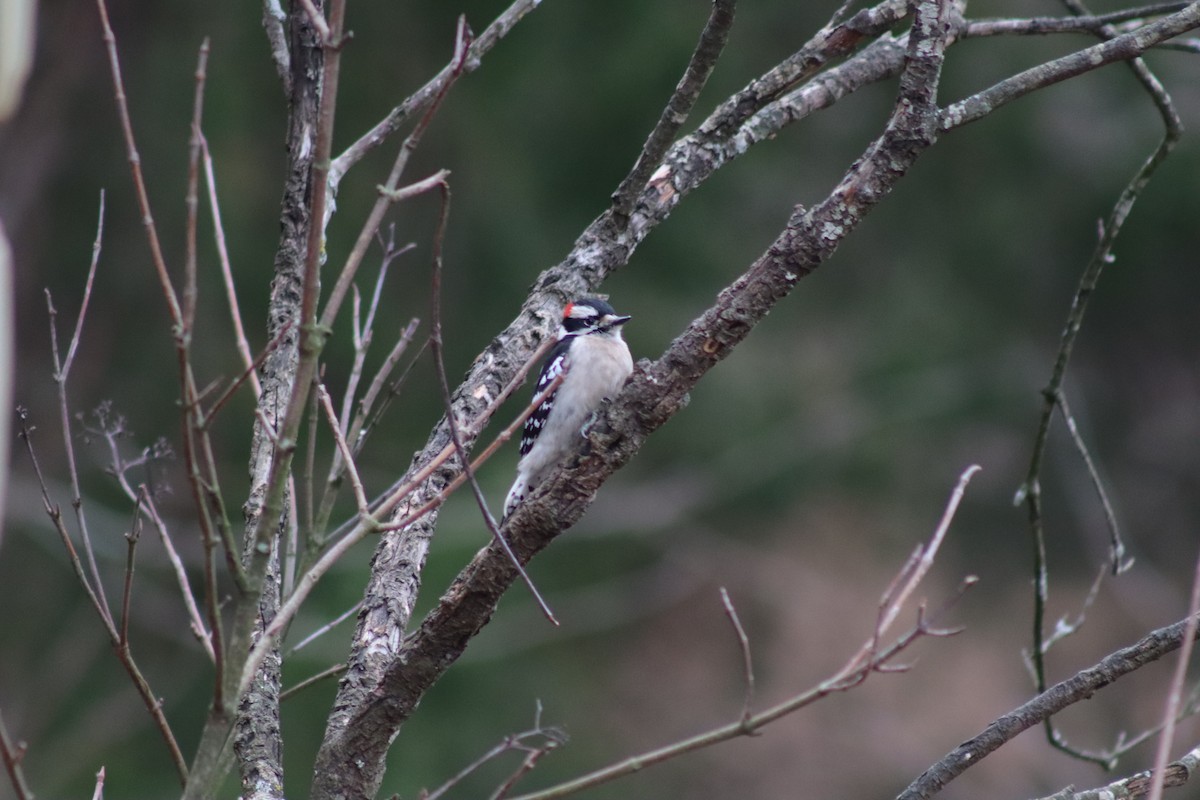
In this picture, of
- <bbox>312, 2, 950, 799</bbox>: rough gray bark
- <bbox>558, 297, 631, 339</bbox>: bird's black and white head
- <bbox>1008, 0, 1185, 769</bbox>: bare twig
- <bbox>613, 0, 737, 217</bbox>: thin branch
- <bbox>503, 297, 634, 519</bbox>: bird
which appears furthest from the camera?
<bbox>558, 297, 631, 339</bbox>: bird's black and white head

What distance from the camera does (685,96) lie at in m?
3.17

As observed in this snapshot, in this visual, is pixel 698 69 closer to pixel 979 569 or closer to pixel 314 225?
pixel 314 225

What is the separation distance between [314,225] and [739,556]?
1093 centimetres

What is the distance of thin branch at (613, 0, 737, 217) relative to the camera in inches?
119

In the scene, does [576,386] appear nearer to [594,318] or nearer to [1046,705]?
[594,318]

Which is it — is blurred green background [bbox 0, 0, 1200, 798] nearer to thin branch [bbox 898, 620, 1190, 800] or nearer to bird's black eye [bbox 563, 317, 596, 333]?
bird's black eye [bbox 563, 317, 596, 333]

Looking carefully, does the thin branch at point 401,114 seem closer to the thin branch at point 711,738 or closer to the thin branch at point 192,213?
the thin branch at point 192,213

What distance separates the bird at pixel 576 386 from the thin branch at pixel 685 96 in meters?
1.55

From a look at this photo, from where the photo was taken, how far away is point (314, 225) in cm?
180

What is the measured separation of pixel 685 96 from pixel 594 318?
2.29m

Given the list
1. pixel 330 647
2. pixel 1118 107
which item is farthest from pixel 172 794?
pixel 1118 107

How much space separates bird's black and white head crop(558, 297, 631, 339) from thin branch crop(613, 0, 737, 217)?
6.20ft

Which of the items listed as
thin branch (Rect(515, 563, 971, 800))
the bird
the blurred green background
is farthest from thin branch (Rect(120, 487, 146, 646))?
the blurred green background

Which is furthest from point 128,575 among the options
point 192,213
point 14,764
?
point 192,213
